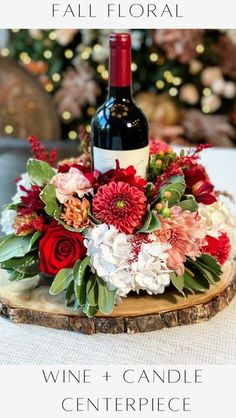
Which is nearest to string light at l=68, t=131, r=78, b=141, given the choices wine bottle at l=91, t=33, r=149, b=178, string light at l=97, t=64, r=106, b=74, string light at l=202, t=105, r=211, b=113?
string light at l=97, t=64, r=106, b=74

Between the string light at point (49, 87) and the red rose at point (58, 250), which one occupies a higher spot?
the red rose at point (58, 250)

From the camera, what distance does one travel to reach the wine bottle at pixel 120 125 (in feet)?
3.27

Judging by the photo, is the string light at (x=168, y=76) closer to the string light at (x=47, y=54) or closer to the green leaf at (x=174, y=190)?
the string light at (x=47, y=54)

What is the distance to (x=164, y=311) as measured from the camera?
101 centimetres

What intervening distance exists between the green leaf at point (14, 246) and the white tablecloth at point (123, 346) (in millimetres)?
119

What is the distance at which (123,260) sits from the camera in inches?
37.9

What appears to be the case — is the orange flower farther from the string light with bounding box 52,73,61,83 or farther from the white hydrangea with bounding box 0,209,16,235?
the string light with bounding box 52,73,61,83

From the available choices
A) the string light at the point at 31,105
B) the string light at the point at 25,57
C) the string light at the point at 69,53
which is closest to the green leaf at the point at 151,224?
the string light at the point at 31,105

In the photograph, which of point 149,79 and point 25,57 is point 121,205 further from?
point 25,57

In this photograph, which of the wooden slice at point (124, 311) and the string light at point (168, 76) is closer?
the wooden slice at point (124, 311)

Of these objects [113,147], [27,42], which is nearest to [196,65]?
[27,42]

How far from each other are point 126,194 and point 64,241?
138mm

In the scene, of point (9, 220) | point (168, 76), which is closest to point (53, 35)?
point (168, 76)
